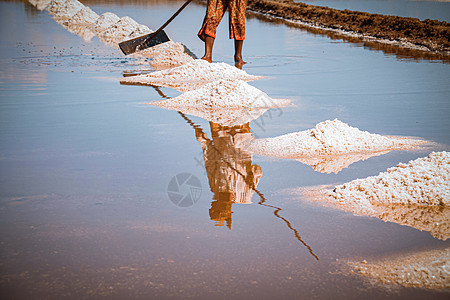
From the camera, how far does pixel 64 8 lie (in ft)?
47.8

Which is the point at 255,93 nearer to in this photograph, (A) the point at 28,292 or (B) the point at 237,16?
(B) the point at 237,16

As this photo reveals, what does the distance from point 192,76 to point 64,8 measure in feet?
36.4

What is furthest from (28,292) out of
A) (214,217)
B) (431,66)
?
(431,66)

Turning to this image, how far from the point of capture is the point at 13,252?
158 cm

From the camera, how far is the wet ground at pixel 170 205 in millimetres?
1446

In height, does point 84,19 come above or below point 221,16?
below

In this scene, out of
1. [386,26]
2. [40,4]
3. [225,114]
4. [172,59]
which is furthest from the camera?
[40,4]

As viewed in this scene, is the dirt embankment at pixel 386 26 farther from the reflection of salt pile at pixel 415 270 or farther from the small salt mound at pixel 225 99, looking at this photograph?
the reflection of salt pile at pixel 415 270

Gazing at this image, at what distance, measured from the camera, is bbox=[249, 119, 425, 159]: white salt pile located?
8.45 feet

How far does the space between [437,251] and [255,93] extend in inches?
92.9

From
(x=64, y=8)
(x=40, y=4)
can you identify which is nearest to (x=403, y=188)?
(x=64, y=8)

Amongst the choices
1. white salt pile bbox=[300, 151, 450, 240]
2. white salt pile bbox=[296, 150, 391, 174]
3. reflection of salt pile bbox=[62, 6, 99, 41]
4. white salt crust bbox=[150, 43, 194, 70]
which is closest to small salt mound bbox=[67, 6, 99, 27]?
reflection of salt pile bbox=[62, 6, 99, 41]

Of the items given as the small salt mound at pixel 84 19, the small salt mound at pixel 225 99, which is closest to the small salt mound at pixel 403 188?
the small salt mound at pixel 225 99

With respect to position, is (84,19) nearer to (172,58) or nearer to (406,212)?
(172,58)
